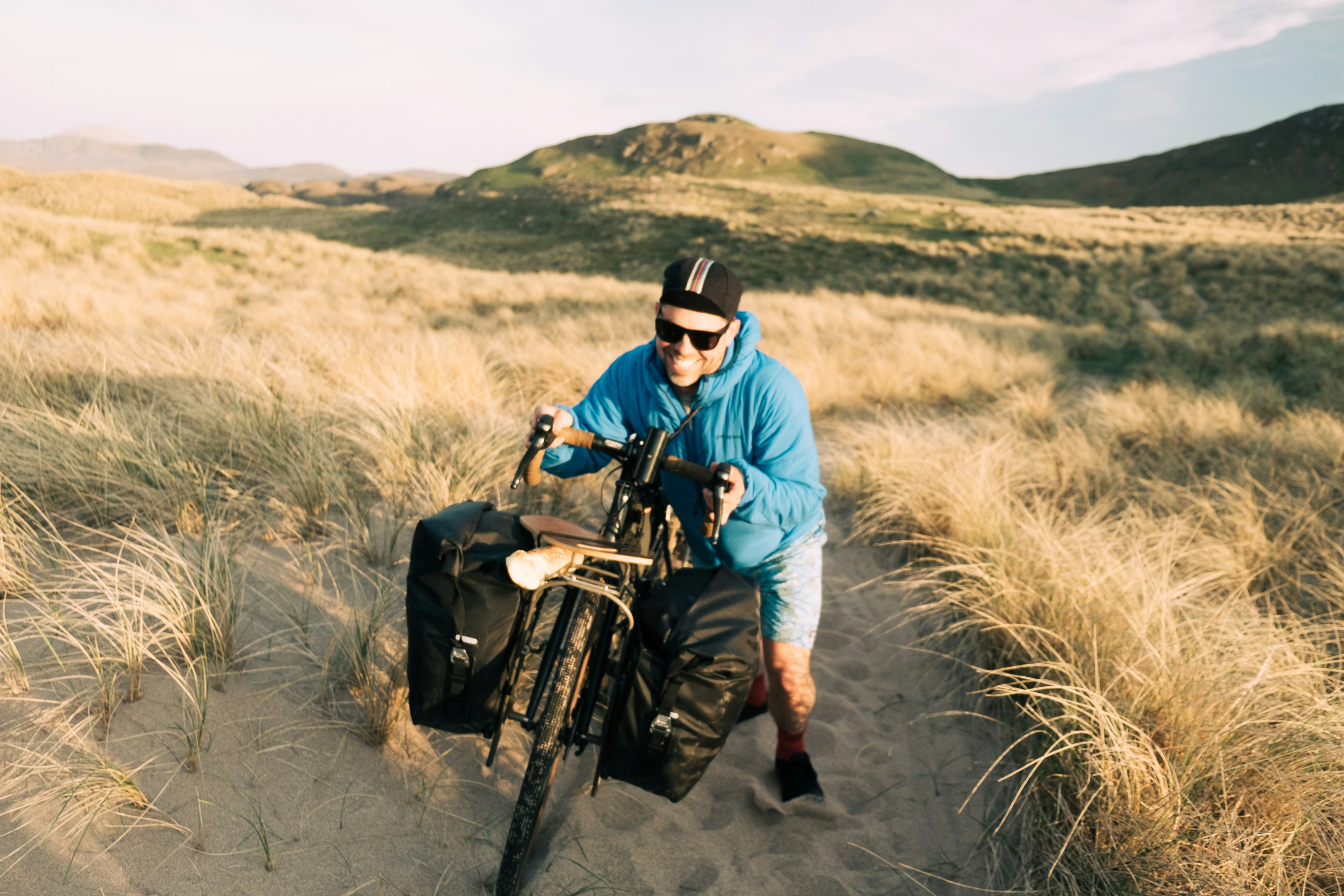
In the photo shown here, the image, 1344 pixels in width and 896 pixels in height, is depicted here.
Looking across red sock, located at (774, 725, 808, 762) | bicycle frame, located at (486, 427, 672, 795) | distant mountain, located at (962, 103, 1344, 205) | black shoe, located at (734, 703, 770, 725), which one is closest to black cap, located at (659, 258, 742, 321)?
bicycle frame, located at (486, 427, 672, 795)

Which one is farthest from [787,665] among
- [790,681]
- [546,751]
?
[546,751]

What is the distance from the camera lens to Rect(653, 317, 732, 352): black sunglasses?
217cm

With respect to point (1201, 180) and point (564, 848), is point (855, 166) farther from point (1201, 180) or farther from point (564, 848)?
point (564, 848)

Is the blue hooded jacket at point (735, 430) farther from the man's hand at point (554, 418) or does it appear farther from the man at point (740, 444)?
the man's hand at point (554, 418)

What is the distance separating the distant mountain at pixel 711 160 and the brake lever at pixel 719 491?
296 feet

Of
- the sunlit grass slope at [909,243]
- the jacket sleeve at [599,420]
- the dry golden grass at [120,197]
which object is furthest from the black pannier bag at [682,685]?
the dry golden grass at [120,197]

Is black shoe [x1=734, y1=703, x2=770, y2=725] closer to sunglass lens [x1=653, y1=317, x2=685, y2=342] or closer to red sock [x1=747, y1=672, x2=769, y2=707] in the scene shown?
red sock [x1=747, y1=672, x2=769, y2=707]

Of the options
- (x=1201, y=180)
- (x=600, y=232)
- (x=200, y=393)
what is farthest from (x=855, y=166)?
(x=200, y=393)

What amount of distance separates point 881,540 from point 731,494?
139 inches

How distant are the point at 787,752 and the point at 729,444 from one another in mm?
1381

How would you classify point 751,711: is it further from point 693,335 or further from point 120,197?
point 120,197

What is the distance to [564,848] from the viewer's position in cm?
239

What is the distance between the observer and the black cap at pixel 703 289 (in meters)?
2.12

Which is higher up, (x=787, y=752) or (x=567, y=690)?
(x=567, y=690)
